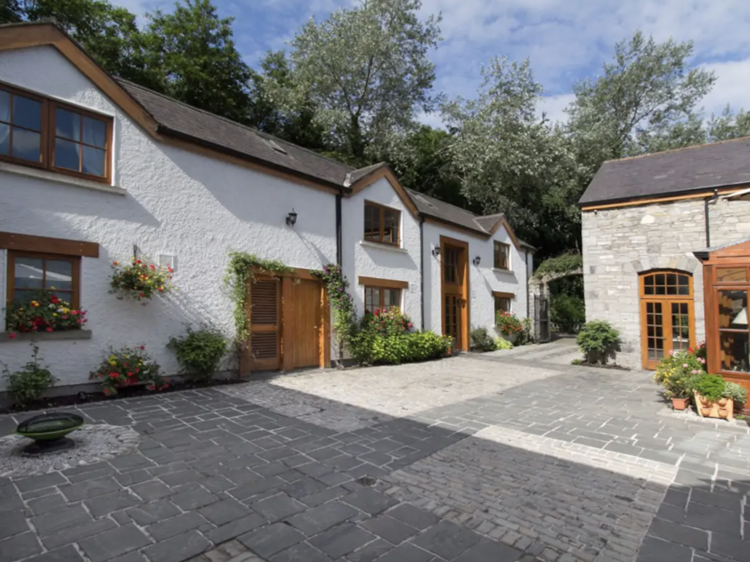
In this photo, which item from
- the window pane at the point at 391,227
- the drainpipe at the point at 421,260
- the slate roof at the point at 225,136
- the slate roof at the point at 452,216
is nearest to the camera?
the slate roof at the point at 225,136

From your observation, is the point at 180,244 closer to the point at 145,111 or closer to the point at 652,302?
the point at 145,111

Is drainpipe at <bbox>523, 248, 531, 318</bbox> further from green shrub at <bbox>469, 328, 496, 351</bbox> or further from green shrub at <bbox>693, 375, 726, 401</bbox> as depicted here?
green shrub at <bbox>693, 375, 726, 401</bbox>

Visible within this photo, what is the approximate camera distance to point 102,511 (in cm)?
308

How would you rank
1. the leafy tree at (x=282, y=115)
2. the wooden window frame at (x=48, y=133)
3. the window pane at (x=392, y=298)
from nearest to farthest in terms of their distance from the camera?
the wooden window frame at (x=48, y=133)
the window pane at (x=392, y=298)
the leafy tree at (x=282, y=115)

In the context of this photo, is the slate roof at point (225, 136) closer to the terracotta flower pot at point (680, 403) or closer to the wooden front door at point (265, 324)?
the wooden front door at point (265, 324)

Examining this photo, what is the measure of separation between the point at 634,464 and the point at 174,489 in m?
4.35

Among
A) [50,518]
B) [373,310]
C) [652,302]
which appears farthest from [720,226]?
[50,518]

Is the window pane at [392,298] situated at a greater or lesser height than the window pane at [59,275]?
lesser

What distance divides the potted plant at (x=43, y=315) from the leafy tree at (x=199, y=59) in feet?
57.3

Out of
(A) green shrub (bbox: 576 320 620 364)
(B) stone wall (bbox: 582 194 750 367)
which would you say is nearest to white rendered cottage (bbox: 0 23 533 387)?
(A) green shrub (bbox: 576 320 620 364)

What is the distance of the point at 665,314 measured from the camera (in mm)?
11031

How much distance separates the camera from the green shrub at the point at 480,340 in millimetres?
15789

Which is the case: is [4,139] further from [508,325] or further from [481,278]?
[508,325]

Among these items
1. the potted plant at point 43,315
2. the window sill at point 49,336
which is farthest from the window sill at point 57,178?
the window sill at point 49,336
